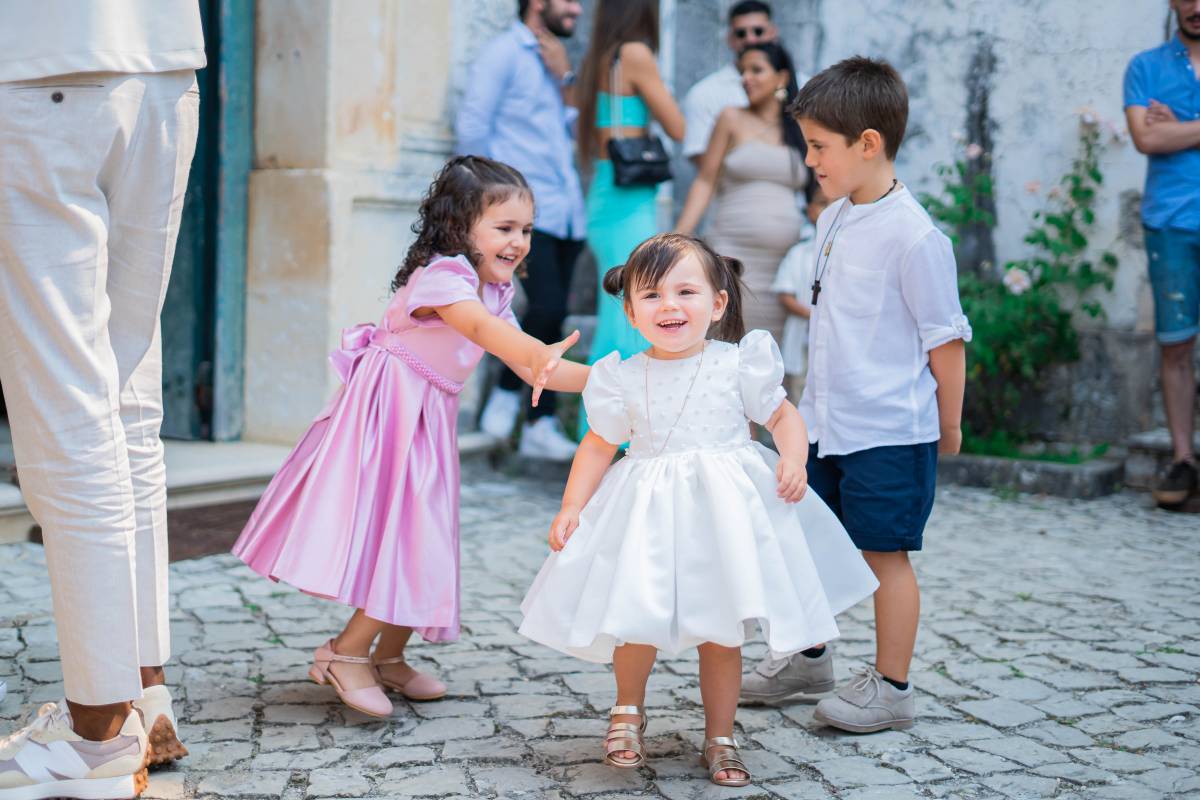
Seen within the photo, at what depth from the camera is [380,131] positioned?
18.9ft

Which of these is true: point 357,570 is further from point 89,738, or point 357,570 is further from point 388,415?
point 89,738

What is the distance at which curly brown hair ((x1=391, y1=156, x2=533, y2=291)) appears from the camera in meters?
3.24

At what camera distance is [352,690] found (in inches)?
122

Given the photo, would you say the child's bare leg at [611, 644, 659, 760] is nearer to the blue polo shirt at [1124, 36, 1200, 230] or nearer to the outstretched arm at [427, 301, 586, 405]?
the outstretched arm at [427, 301, 586, 405]

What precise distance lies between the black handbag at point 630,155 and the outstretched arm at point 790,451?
289cm

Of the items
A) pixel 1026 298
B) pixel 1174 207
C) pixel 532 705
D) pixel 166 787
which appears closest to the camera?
pixel 166 787

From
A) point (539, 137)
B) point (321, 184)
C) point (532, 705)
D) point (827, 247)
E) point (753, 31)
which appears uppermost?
point (753, 31)

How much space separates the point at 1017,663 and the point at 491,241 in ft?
5.85

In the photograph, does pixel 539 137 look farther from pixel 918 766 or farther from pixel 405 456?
pixel 918 766

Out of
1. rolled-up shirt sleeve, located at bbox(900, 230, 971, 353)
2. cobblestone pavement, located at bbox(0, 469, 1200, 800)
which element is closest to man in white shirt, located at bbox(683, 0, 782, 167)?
cobblestone pavement, located at bbox(0, 469, 1200, 800)

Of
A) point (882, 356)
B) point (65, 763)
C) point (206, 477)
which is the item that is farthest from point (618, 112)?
point (65, 763)

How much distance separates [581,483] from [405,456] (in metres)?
0.53

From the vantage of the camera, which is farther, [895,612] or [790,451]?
[895,612]

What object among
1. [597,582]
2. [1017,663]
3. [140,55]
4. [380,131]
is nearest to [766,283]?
[380,131]
